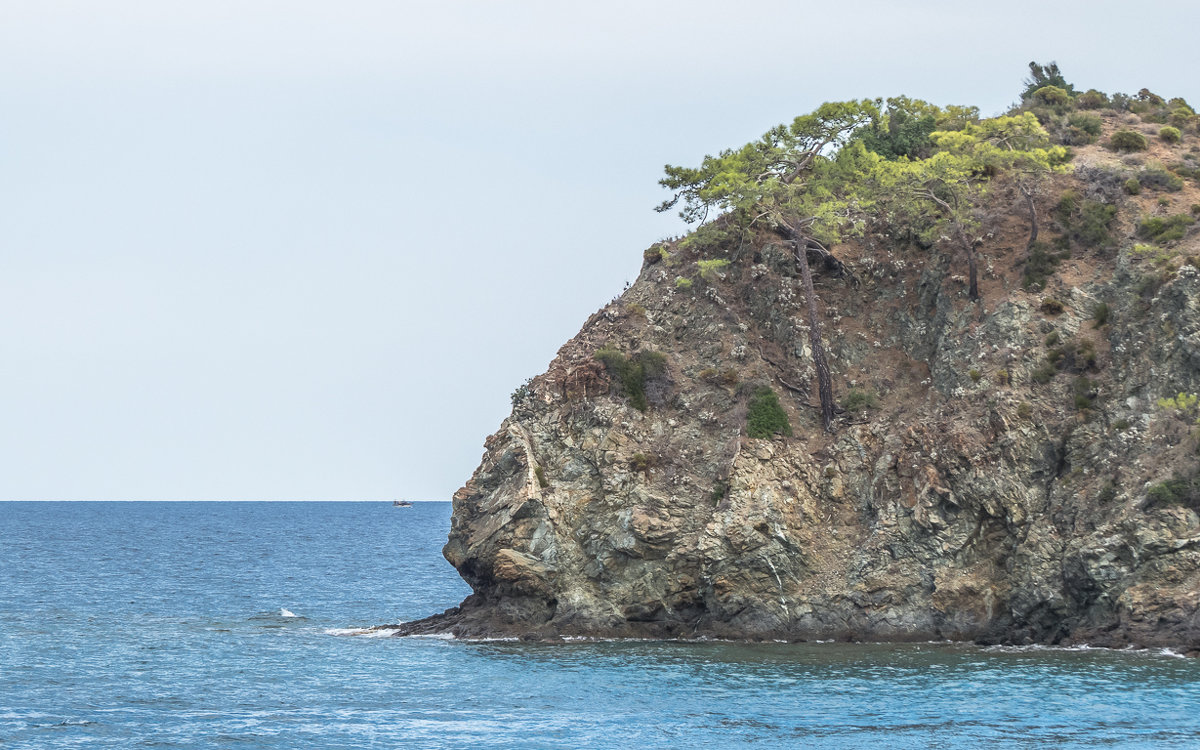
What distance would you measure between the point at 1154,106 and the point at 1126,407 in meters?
31.0

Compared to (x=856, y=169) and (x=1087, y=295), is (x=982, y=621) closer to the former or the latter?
(x=1087, y=295)

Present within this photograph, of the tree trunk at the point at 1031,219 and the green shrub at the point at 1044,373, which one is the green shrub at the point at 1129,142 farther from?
the green shrub at the point at 1044,373

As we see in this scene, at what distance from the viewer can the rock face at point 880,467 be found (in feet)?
159

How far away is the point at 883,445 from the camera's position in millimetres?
55031

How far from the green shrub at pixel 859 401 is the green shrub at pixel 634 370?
9.28m

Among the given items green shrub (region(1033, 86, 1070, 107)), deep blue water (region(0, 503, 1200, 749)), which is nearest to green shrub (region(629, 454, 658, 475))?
deep blue water (region(0, 503, 1200, 749))

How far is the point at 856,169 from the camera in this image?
6356 cm

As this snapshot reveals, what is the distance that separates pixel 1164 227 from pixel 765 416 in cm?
2106

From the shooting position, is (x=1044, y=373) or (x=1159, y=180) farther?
(x=1159, y=180)

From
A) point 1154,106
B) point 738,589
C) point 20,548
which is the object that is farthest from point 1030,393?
point 20,548

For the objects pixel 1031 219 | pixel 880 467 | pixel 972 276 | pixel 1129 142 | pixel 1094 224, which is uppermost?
pixel 1129 142

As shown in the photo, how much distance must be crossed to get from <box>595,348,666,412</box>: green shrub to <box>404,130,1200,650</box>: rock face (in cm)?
32

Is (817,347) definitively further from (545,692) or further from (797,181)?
(545,692)

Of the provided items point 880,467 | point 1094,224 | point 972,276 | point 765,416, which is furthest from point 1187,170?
point 765,416
